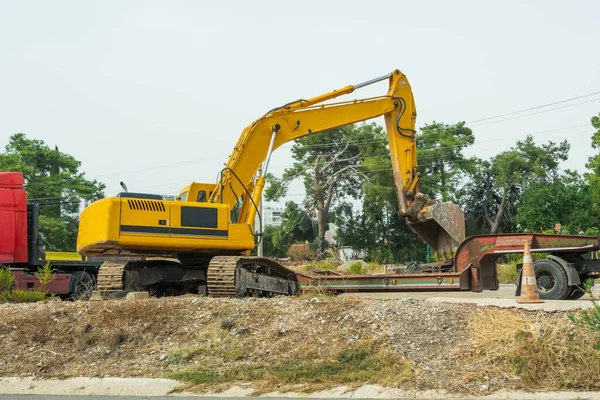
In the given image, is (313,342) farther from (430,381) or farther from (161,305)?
(161,305)

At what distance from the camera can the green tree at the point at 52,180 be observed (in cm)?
4997

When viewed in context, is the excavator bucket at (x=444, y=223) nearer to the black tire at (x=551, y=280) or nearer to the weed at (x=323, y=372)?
the black tire at (x=551, y=280)

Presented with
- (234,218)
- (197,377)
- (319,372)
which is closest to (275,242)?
(234,218)

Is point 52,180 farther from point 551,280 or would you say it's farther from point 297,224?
point 551,280

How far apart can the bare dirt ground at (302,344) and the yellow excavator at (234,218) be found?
243cm

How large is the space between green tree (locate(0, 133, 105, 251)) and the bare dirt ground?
4192 cm

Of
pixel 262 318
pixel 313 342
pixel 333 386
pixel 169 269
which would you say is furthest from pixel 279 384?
pixel 169 269

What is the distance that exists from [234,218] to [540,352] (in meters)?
7.87

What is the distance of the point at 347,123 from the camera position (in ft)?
50.6

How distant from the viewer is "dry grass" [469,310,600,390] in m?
6.78

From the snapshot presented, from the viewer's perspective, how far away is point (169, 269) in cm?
1424

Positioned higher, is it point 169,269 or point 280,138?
point 280,138

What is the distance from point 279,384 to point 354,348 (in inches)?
42.8

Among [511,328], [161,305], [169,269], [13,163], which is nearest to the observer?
[511,328]
